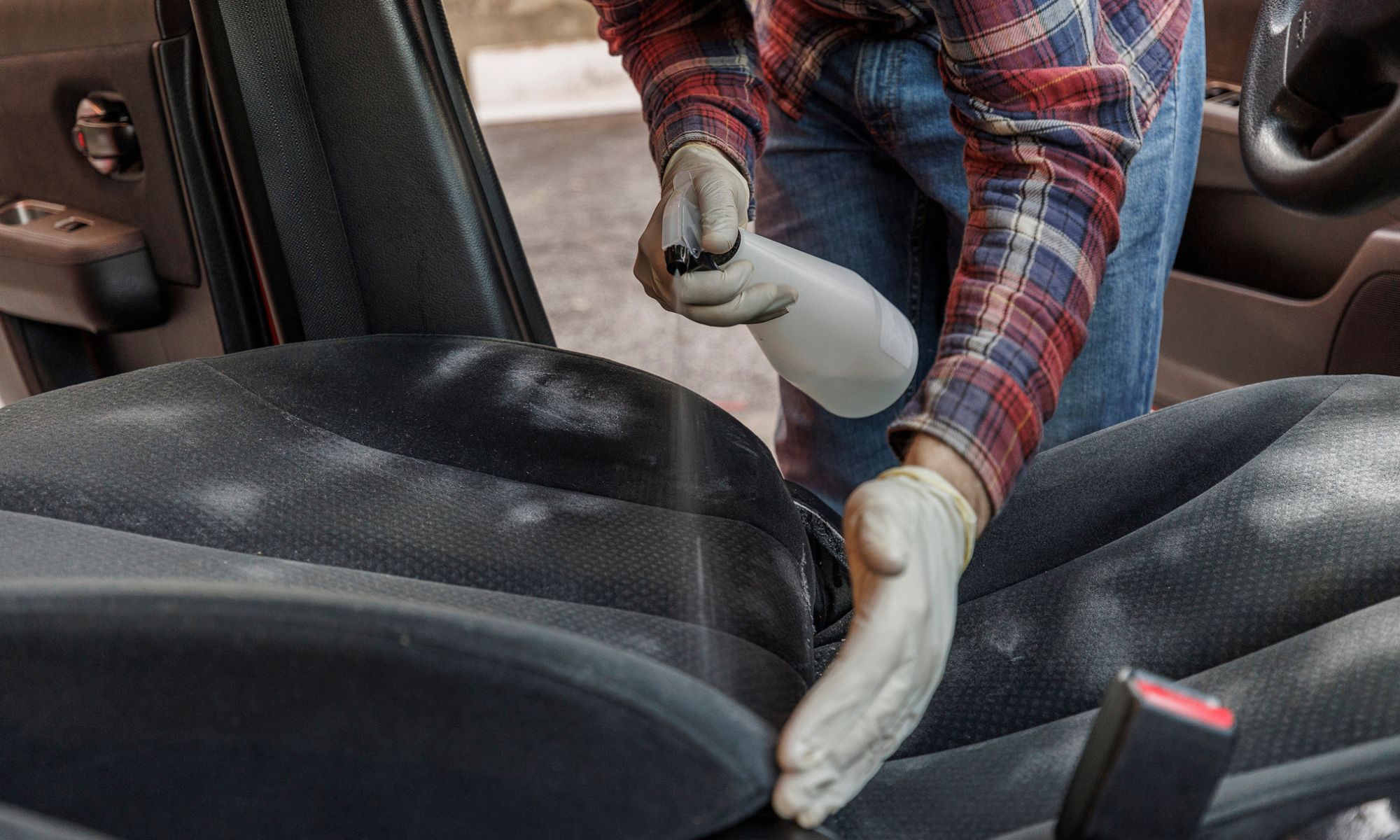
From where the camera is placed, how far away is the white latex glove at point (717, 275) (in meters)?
0.92

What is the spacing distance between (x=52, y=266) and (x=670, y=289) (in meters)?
0.76

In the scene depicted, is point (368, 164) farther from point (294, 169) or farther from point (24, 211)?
point (24, 211)

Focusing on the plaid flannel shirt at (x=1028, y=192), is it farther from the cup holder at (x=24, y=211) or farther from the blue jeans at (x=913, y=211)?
the cup holder at (x=24, y=211)

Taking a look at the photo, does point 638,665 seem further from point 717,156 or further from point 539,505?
point 717,156

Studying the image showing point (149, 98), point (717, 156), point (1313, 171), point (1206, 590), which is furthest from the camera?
point (149, 98)

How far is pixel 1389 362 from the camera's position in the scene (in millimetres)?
1235

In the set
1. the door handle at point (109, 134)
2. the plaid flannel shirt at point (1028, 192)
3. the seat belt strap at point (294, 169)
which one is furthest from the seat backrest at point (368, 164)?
the plaid flannel shirt at point (1028, 192)

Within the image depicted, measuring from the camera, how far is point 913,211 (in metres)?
1.22

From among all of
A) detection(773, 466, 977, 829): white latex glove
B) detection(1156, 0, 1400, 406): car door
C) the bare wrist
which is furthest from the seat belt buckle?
detection(1156, 0, 1400, 406): car door

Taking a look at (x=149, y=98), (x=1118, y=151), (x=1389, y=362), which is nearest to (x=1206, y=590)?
(x=1118, y=151)

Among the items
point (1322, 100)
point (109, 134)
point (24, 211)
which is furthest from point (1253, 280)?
point (24, 211)

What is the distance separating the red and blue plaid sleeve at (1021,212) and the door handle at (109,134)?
0.90 metres

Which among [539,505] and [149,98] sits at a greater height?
[149,98]

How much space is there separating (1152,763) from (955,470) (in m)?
0.26
